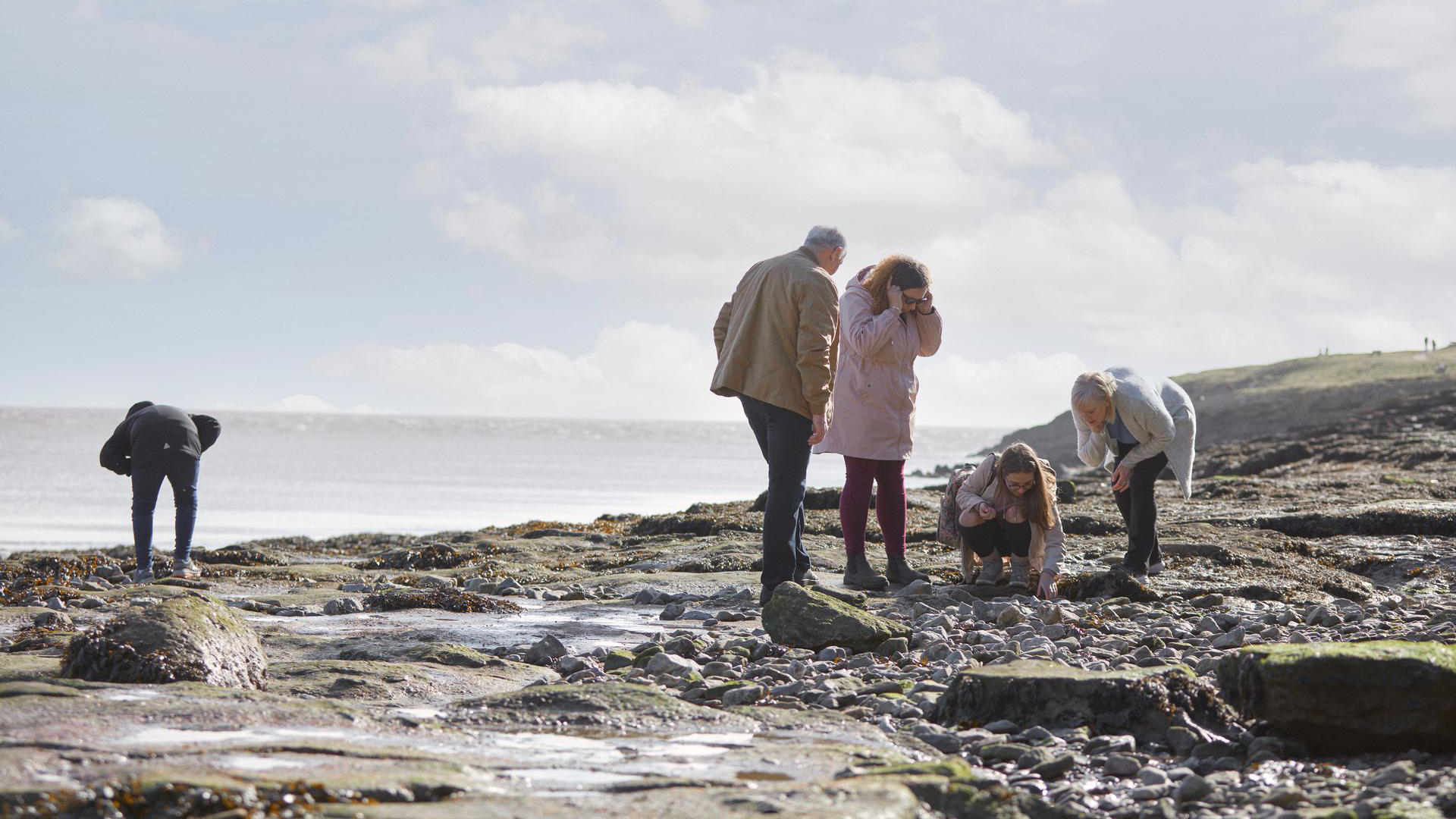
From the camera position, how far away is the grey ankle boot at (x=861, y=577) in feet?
24.6

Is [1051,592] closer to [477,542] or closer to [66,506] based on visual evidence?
[477,542]

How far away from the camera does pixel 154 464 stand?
31.8ft

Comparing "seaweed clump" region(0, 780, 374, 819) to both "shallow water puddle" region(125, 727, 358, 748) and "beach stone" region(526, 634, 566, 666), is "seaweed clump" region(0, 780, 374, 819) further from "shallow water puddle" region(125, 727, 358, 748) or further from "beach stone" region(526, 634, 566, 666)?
"beach stone" region(526, 634, 566, 666)

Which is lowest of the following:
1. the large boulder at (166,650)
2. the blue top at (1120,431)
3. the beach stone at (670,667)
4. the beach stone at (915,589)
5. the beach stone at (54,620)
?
the beach stone at (670,667)

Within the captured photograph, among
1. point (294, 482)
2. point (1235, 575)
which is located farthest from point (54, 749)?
point (294, 482)

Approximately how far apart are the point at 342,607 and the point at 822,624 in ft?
10.5

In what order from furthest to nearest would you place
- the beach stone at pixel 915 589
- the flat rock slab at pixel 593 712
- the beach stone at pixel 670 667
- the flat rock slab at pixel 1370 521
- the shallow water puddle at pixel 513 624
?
1. the flat rock slab at pixel 1370 521
2. the beach stone at pixel 915 589
3. the shallow water puddle at pixel 513 624
4. the beach stone at pixel 670 667
5. the flat rock slab at pixel 593 712

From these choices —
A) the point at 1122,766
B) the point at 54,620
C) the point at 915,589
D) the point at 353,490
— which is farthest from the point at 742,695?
the point at 353,490

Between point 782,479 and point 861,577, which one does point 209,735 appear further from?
point 861,577

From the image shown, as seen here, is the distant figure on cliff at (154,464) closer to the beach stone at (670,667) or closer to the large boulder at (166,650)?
the large boulder at (166,650)

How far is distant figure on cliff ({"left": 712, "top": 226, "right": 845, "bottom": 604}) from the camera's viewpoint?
6.65 meters

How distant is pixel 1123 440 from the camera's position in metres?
7.90

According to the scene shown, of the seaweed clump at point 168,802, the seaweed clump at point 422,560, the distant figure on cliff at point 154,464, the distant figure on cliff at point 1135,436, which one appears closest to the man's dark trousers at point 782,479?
the distant figure on cliff at point 1135,436

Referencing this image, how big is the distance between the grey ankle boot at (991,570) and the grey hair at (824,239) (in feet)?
7.47
